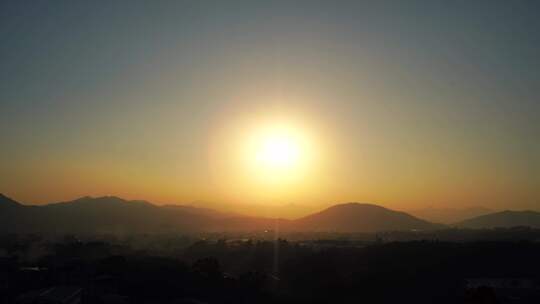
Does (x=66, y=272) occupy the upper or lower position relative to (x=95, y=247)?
lower

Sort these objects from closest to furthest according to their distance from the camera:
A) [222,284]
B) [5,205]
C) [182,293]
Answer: [182,293]
[222,284]
[5,205]

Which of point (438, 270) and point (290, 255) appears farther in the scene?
point (290, 255)

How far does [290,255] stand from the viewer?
77.3 meters

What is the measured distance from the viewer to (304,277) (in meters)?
62.1

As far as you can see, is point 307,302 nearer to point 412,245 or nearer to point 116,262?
point 116,262

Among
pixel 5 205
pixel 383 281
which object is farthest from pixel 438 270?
pixel 5 205

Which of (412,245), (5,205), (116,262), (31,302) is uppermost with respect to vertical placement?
(5,205)

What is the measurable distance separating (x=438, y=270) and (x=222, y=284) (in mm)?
25353

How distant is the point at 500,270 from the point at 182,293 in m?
37.2

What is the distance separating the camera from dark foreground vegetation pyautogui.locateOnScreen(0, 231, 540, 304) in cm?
4431

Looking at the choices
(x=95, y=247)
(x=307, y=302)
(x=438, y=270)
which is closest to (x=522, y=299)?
(x=438, y=270)

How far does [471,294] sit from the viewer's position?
36656 millimetres

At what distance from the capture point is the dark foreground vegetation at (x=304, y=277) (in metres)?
44.3

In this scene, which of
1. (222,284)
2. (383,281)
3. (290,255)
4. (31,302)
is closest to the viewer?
(31,302)
